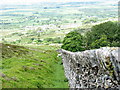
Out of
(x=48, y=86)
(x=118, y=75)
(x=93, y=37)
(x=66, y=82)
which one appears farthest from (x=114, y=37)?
(x=118, y=75)

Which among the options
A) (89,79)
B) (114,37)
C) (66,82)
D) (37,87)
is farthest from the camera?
(114,37)

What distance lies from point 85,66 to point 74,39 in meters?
70.1

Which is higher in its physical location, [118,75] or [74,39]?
[118,75]

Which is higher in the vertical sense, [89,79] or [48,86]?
[89,79]

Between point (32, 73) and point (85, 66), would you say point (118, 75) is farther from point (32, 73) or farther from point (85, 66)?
point (32, 73)

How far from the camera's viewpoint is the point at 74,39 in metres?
91.5

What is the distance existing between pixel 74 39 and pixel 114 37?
59.8 feet

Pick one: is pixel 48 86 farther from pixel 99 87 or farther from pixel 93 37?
pixel 93 37

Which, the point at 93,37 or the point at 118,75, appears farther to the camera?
the point at 93,37

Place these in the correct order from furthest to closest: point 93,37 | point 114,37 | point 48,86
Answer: point 93,37
point 114,37
point 48,86

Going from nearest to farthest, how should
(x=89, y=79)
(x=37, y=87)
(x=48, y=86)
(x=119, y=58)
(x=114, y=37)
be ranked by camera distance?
(x=119, y=58)
(x=89, y=79)
(x=37, y=87)
(x=48, y=86)
(x=114, y=37)

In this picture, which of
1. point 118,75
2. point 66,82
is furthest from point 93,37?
Answer: point 118,75

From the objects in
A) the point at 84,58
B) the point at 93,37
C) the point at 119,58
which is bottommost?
the point at 93,37

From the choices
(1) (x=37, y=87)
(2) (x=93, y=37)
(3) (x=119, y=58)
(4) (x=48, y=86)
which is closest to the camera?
(3) (x=119, y=58)
